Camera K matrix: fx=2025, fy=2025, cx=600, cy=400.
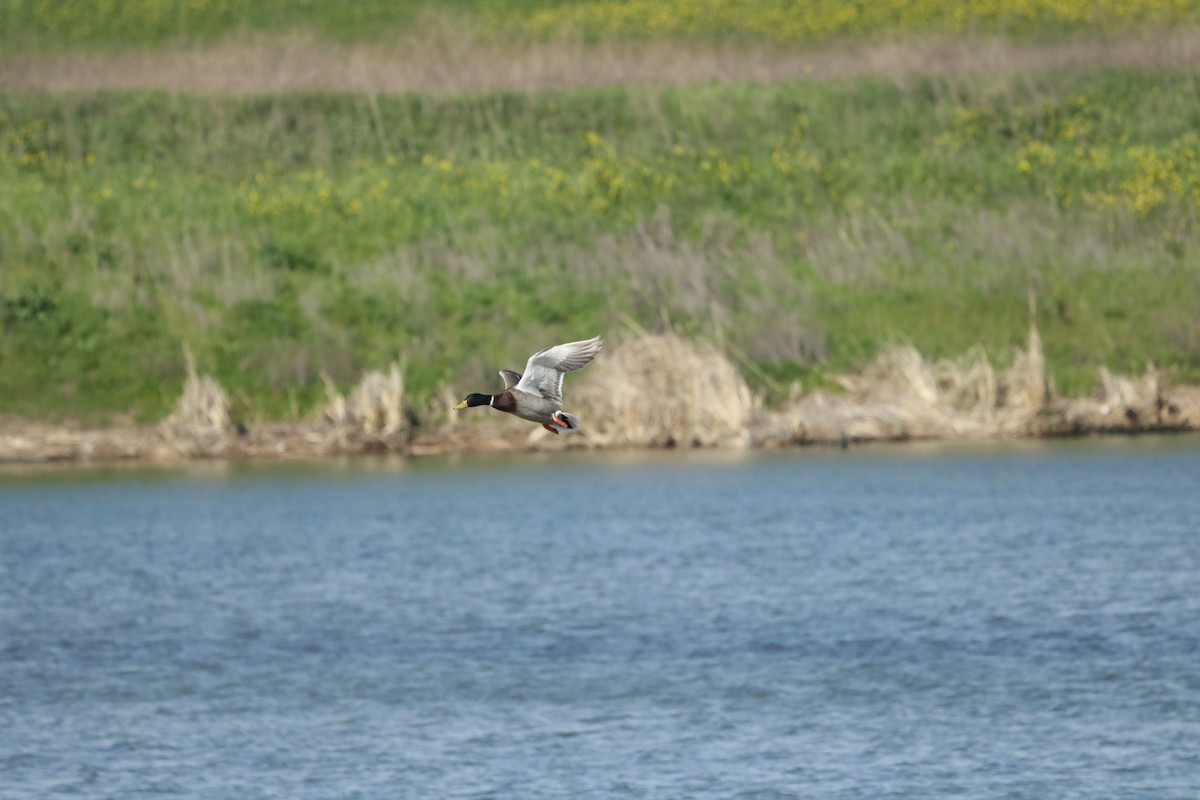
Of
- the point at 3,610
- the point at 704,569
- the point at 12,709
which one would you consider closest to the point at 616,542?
the point at 704,569

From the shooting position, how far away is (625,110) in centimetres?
7438

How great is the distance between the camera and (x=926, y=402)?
172 ft

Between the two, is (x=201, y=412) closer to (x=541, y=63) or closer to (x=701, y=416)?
(x=701, y=416)

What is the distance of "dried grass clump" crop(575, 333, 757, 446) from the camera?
5031cm

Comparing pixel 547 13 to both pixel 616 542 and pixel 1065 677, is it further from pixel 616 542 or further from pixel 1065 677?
pixel 1065 677

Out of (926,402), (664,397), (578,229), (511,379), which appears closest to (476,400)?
(511,379)

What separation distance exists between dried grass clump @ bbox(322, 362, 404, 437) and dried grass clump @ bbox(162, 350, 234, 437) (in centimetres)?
268

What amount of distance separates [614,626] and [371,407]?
15325mm

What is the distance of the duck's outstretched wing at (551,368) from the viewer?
1491 cm

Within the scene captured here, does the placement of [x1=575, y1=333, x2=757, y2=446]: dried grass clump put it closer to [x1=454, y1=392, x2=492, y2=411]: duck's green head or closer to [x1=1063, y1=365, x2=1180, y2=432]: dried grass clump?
[x1=1063, y1=365, x2=1180, y2=432]: dried grass clump

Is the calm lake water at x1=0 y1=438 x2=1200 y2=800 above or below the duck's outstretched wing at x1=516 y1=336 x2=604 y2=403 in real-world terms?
below

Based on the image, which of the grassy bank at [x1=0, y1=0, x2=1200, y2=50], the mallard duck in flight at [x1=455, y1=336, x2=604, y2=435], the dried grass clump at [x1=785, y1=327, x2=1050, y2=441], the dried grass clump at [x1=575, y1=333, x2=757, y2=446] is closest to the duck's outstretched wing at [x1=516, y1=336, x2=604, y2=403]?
the mallard duck in flight at [x1=455, y1=336, x2=604, y2=435]

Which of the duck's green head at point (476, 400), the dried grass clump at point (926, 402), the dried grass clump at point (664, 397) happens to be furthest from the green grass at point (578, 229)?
the duck's green head at point (476, 400)

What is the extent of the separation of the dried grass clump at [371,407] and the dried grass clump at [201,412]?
2683 mm
